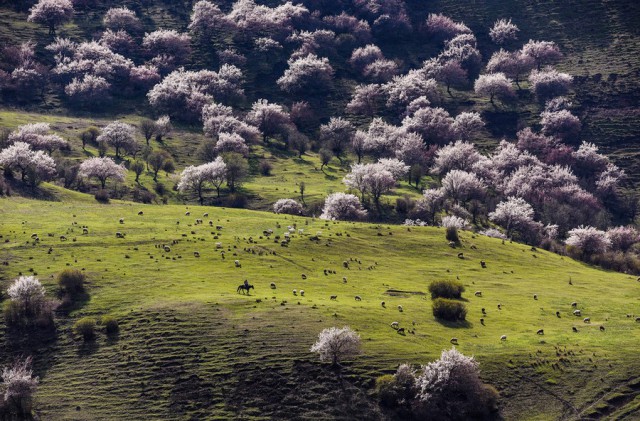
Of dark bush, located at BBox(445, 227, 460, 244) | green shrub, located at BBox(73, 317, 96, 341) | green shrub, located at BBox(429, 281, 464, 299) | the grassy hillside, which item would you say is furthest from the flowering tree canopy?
dark bush, located at BBox(445, 227, 460, 244)

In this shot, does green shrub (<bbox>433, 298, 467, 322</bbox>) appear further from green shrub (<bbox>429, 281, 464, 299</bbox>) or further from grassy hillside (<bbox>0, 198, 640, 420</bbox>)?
green shrub (<bbox>429, 281, 464, 299</bbox>)

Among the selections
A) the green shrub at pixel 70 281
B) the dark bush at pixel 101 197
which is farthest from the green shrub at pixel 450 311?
the dark bush at pixel 101 197

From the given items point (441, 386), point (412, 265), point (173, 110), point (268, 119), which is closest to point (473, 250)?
point (412, 265)

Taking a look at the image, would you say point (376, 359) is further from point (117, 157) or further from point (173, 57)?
point (173, 57)

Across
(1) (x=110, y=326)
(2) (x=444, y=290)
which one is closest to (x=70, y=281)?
(1) (x=110, y=326)

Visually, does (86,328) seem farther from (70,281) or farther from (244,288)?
(244,288)

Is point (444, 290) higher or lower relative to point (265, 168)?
higher
